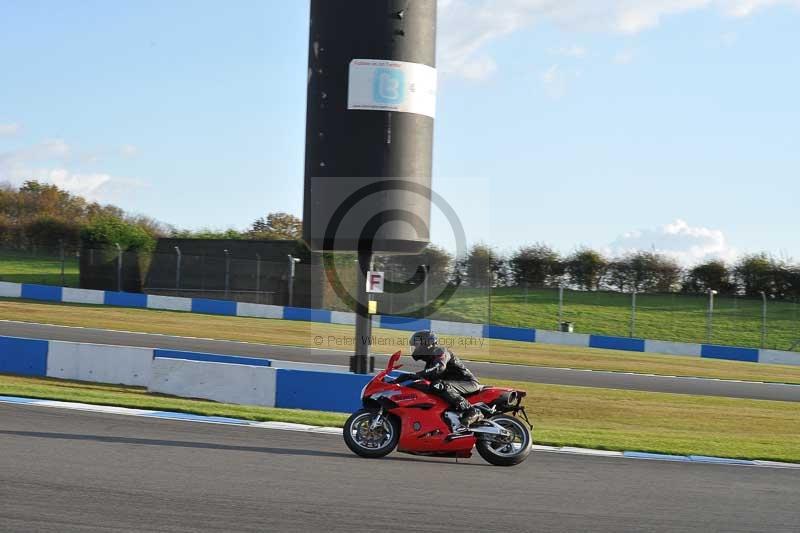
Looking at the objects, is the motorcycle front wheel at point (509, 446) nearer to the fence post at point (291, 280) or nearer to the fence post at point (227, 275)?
the fence post at point (291, 280)

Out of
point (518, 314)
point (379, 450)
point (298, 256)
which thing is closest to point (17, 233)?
point (298, 256)

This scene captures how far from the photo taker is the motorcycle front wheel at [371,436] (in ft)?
30.5

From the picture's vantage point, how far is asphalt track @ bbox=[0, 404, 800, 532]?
627cm

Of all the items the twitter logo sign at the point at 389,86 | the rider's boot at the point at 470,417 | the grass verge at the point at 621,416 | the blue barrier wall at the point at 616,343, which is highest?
the twitter logo sign at the point at 389,86

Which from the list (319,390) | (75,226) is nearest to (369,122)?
(319,390)

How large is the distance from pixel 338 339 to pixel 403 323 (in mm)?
4084

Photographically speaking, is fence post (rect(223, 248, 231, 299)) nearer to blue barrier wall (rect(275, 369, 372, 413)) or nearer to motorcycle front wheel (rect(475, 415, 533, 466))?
blue barrier wall (rect(275, 369, 372, 413))

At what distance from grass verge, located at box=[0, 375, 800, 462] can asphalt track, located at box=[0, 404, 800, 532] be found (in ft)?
6.02

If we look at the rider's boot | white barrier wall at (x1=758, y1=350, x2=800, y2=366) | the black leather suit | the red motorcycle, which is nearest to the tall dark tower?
the black leather suit

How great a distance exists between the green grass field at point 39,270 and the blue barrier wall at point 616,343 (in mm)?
22118

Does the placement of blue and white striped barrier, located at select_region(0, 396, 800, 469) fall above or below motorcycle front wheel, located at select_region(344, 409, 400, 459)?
below

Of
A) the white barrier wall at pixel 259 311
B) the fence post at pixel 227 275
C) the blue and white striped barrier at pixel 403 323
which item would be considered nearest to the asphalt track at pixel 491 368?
the blue and white striped barrier at pixel 403 323

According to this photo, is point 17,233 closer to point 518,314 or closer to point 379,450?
point 518,314

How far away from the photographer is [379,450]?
365 inches
